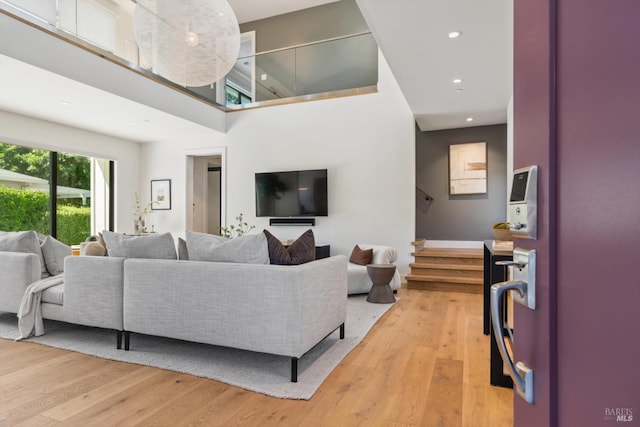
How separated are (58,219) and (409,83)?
6.10 m

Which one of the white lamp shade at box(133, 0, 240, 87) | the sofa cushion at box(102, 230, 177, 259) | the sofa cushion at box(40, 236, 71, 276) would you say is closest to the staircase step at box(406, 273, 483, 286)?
the sofa cushion at box(102, 230, 177, 259)

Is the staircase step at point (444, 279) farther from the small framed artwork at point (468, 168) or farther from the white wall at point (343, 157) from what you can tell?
the small framed artwork at point (468, 168)

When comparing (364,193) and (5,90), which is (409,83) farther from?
(5,90)

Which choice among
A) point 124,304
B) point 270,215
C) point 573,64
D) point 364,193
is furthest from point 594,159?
point 270,215

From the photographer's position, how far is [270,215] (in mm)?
6648

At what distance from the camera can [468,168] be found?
6633mm

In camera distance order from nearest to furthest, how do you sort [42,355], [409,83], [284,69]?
[42,355]
[409,83]
[284,69]

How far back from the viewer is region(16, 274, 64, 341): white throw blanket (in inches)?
120

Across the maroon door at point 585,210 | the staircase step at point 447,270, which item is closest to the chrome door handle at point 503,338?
the maroon door at point 585,210

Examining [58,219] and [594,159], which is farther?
[58,219]

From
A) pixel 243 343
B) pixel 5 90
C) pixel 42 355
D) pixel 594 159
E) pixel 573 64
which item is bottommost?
pixel 42 355

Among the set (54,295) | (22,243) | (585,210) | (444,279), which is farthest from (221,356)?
(444,279)

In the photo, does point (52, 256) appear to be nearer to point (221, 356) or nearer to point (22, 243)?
point (22, 243)

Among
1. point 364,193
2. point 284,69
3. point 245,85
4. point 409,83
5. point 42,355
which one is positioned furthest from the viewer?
point 245,85
